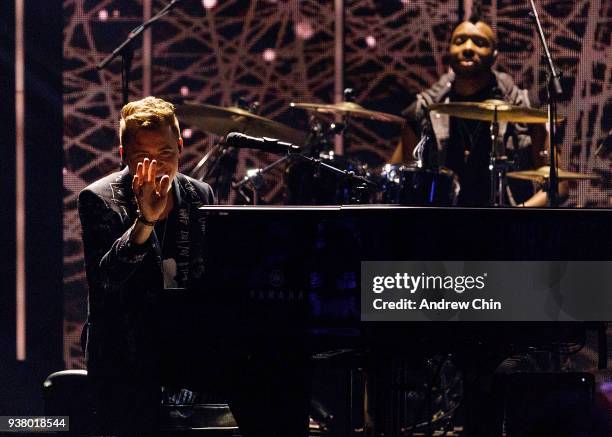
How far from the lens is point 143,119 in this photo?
3033 millimetres

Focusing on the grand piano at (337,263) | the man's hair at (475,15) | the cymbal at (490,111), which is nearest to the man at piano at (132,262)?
the grand piano at (337,263)

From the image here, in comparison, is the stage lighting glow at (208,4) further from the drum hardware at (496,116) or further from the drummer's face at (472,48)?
the drum hardware at (496,116)

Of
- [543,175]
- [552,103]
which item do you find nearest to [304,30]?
[543,175]

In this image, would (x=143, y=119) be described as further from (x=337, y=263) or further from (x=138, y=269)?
(x=337, y=263)

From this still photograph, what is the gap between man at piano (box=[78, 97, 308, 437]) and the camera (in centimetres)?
288

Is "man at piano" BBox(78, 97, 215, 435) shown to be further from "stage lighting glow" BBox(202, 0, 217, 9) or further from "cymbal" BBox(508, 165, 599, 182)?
"stage lighting glow" BBox(202, 0, 217, 9)

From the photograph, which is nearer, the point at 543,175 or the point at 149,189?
the point at 149,189

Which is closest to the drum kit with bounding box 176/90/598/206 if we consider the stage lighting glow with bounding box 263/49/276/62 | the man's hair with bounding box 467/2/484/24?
the man's hair with bounding box 467/2/484/24

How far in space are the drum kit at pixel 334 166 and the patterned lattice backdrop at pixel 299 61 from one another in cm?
73

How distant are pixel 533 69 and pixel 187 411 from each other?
4049mm

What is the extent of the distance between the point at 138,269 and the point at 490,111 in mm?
3372

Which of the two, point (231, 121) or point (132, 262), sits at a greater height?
point (231, 121)

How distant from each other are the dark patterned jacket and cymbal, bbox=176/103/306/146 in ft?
8.51

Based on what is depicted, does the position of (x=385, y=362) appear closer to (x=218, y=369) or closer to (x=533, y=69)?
(x=218, y=369)
